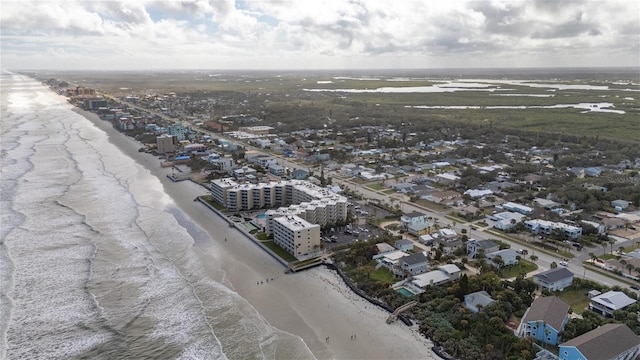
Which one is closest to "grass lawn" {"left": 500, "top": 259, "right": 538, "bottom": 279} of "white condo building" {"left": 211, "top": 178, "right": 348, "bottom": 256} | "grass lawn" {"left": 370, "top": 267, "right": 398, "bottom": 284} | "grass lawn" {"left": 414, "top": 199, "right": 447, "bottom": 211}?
"grass lawn" {"left": 370, "top": 267, "right": 398, "bottom": 284}

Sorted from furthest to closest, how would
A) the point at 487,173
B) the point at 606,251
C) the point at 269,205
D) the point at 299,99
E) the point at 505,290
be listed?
the point at 299,99, the point at 487,173, the point at 269,205, the point at 606,251, the point at 505,290

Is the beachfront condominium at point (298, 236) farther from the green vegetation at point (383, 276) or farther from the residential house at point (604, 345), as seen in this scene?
the residential house at point (604, 345)

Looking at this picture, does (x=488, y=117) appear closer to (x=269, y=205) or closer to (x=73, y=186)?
(x=269, y=205)

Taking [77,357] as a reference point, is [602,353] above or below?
above

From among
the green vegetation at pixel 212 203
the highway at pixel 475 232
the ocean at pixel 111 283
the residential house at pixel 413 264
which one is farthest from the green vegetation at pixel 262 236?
the highway at pixel 475 232

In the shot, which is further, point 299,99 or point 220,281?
point 299,99

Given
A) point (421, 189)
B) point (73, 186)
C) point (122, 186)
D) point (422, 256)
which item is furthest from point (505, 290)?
point (73, 186)
